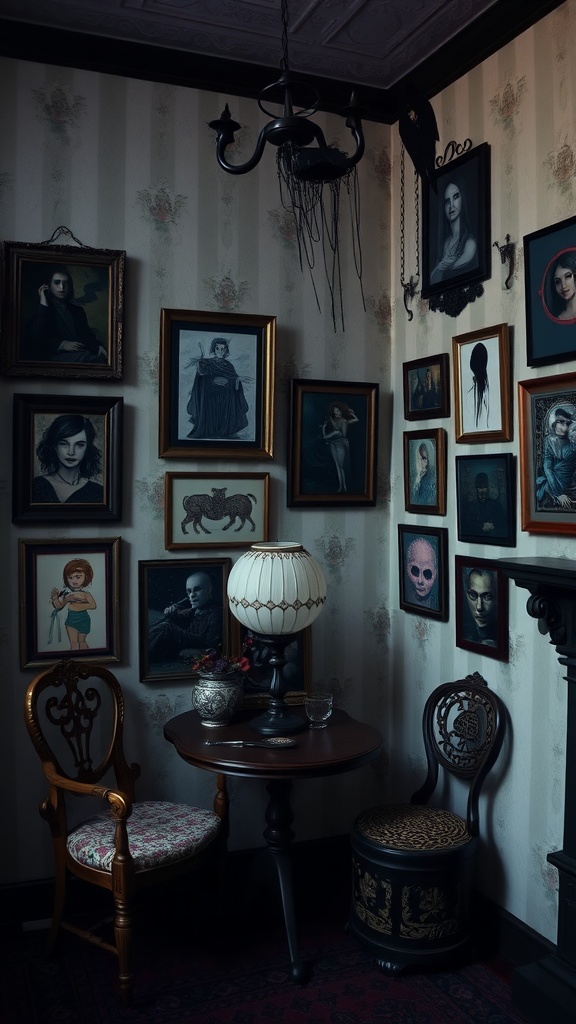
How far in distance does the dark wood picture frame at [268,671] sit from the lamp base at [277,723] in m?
0.35

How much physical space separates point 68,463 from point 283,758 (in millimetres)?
1414

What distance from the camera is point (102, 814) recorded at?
A: 3236mm

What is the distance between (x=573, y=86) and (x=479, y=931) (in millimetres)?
2997

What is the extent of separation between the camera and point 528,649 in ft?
9.93

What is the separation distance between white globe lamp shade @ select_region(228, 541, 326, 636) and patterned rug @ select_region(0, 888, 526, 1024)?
118cm

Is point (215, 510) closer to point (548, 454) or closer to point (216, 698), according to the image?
point (216, 698)

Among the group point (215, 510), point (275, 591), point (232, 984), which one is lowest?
point (232, 984)

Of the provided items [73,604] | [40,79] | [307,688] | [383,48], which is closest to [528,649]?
[307,688]

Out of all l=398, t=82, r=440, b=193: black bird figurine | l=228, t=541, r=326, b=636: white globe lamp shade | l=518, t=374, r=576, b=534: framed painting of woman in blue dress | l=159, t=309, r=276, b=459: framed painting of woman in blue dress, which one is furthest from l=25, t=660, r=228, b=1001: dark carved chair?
l=398, t=82, r=440, b=193: black bird figurine

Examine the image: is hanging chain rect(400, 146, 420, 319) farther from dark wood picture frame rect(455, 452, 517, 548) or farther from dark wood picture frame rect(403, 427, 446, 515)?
dark wood picture frame rect(455, 452, 517, 548)

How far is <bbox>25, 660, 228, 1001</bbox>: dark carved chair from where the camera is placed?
283 centimetres

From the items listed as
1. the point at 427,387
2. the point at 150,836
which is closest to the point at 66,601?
the point at 150,836

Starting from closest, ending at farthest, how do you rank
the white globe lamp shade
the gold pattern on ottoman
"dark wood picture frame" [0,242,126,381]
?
the gold pattern on ottoman
the white globe lamp shade
"dark wood picture frame" [0,242,126,381]

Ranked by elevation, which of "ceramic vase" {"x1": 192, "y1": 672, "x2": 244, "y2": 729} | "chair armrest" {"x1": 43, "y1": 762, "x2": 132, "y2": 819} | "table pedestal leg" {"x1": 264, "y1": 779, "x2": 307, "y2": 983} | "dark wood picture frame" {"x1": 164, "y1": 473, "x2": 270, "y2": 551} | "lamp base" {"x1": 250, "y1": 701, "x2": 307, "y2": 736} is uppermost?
"dark wood picture frame" {"x1": 164, "y1": 473, "x2": 270, "y2": 551}
